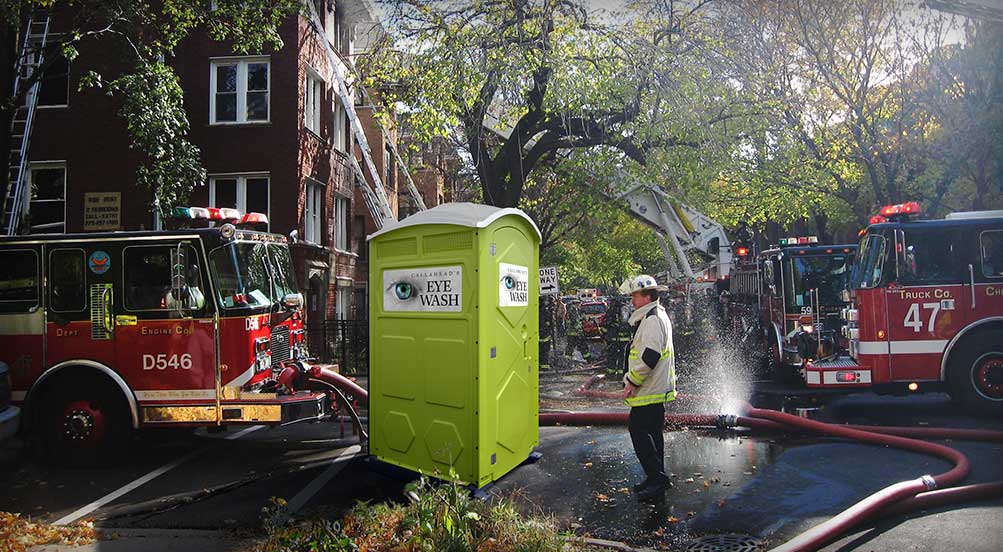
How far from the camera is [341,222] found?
2039cm

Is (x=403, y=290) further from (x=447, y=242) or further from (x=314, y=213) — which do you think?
(x=314, y=213)

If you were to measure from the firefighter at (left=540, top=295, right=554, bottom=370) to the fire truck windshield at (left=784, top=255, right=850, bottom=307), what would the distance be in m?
5.58

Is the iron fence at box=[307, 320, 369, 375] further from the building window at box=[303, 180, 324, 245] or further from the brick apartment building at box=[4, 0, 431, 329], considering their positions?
the building window at box=[303, 180, 324, 245]

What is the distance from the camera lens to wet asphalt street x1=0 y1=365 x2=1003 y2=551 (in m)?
5.40

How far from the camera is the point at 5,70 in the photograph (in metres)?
11.5

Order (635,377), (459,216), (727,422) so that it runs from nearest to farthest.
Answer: (459,216) → (635,377) → (727,422)

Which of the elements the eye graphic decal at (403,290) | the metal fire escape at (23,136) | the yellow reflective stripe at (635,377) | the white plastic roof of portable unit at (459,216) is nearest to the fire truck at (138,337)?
the eye graphic decal at (403,290)

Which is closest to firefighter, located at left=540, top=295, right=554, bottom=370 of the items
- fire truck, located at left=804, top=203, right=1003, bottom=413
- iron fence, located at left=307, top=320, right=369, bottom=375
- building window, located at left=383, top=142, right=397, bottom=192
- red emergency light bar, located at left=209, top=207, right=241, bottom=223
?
iron fence, located at left=307, top=320, right=369, bottom=375

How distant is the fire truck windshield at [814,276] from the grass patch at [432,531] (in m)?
9.58

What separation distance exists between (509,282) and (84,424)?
5.07 metres

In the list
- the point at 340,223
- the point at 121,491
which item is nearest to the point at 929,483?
the point at 121,491

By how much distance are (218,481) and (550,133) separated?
1040 centimetres

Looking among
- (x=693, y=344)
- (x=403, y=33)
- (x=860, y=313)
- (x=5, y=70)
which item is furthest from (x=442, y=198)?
(x=860, y=313)

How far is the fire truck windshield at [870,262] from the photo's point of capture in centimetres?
972
